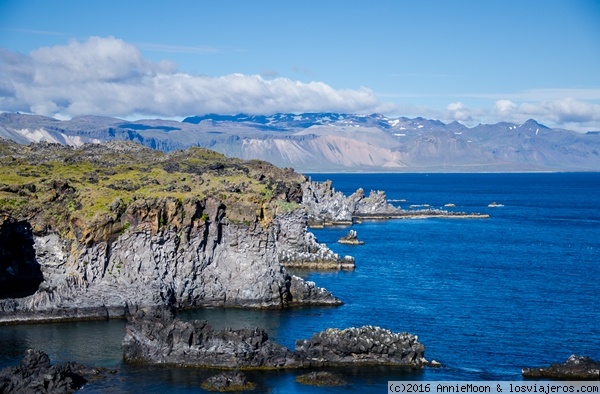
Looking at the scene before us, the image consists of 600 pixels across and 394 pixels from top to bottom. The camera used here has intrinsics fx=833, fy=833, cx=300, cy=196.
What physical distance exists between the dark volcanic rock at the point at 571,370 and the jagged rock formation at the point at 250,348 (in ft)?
26.0

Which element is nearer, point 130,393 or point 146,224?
point 130,393

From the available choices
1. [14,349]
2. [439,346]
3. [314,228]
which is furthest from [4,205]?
[314,228]

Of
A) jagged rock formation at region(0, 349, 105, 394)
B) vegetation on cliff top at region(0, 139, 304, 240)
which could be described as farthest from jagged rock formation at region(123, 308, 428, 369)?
vegetation on cliff top at region(0, 139, 304, 240)

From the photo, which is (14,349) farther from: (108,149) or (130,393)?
(108,149)

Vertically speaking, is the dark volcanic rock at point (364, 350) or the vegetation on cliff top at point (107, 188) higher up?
the vegetation on cliff top at point (107, 188)

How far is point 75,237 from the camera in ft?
247

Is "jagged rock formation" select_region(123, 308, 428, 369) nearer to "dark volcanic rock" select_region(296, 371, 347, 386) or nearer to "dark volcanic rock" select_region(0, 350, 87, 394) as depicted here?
"dark volcanic rock" select_region(296, 371, 347, 386)

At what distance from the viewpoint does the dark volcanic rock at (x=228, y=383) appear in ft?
180

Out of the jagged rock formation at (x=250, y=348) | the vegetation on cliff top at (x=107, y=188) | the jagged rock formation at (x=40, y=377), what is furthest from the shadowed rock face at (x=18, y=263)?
the jagged rock formation at (x=40, y=377)

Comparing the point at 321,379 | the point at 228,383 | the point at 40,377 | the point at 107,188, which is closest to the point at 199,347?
the point at 228,383

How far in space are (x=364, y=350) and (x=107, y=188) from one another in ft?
117

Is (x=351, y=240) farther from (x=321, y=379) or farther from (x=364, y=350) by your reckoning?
(x=321, y=379)

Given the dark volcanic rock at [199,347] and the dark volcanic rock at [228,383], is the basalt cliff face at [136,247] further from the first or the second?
the dark volcanic rock at [228,383]

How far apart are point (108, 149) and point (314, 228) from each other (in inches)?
1923
